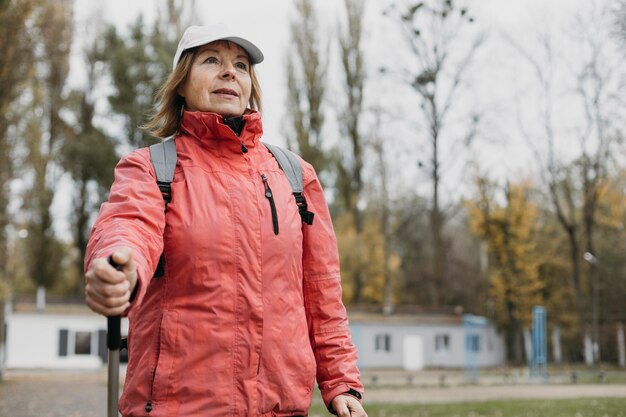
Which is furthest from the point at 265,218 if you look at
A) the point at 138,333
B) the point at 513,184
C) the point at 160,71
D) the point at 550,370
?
the point at 513,184

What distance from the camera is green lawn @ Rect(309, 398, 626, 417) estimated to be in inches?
464

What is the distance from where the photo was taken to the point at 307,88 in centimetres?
3950

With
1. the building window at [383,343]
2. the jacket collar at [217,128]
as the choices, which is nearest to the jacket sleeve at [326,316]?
the jacket collar at [217,128]

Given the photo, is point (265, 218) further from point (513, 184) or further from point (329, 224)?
point (513, 184)

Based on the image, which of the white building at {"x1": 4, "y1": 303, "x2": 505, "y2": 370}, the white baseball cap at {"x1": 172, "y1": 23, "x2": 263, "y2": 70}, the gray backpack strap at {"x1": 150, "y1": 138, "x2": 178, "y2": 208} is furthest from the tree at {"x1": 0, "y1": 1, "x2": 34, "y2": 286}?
→ the gray backpack strap at {"x1": 150, "y1": 138, "x2": 178, "y2": 208}

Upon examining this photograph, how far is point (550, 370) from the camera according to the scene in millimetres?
35906

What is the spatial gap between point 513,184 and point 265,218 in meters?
39.1

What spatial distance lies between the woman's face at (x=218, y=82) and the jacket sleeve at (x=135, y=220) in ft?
0.93

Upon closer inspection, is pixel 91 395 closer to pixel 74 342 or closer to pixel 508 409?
pixel 508 409

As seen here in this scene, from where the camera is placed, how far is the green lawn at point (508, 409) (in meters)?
11.8

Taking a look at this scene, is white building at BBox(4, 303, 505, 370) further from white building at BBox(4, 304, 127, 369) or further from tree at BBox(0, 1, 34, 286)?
tree at BBox(0, 1, 34, 286)

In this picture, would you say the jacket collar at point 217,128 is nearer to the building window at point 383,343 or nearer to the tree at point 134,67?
the tree at point 134,67

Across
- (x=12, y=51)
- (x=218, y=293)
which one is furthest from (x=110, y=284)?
(x=12, y=51)

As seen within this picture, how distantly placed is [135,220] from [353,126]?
122 feet
